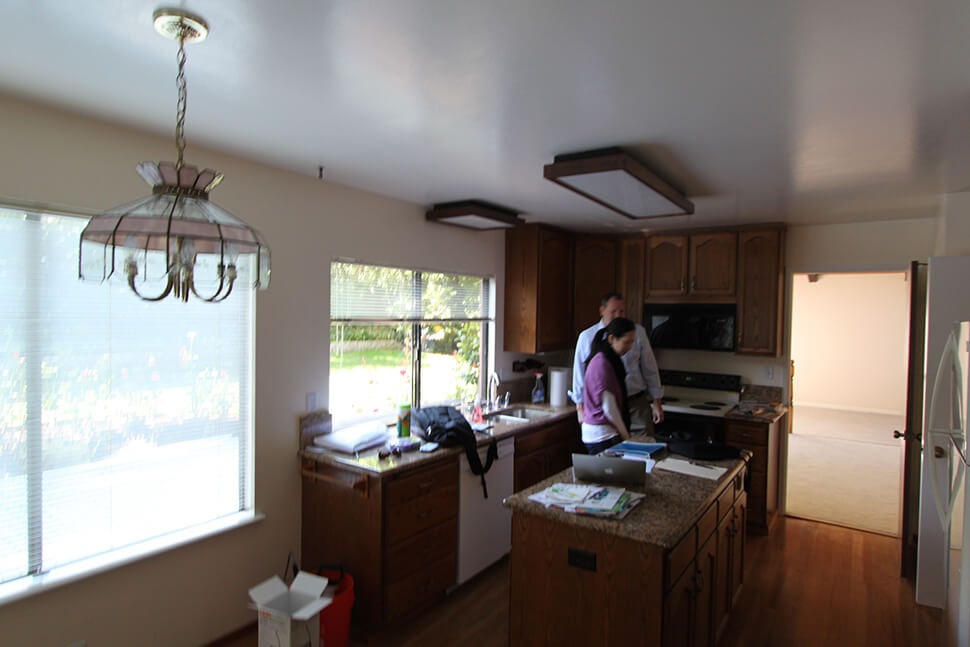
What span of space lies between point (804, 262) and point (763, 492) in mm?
1849

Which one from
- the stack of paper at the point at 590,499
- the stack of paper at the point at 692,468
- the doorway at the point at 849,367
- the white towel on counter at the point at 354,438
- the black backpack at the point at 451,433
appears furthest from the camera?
the doorway at the point at 849,367

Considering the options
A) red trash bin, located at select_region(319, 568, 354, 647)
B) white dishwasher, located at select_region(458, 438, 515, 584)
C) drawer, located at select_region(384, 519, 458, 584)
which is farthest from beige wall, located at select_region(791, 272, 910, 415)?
red trash bin, located at select_region(319, 568, 354, 647)

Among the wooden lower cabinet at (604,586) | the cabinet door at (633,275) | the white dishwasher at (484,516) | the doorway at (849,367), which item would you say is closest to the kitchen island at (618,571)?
the wooden lower cabinet at (604,586)

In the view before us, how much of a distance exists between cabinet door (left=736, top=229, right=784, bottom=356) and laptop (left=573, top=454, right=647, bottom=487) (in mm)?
2505

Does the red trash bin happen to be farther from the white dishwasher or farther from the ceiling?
the ceiling

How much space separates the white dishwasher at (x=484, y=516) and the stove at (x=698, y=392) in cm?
165

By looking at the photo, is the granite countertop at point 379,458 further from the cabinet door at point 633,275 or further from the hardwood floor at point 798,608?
the cabinet door at point 633,275

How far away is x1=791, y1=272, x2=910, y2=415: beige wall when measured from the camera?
808 cm

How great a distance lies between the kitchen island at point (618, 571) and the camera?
1.82 meters

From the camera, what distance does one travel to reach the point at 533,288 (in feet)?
14.5

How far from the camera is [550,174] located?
2469 mm

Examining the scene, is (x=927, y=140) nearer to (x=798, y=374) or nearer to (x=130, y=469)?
(x=130, y=469)

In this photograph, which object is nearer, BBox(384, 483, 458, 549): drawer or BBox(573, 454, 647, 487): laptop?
BBox(573, 454, 647, 487): laptop

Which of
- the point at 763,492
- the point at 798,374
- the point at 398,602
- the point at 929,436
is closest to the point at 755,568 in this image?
the point at 763,492
